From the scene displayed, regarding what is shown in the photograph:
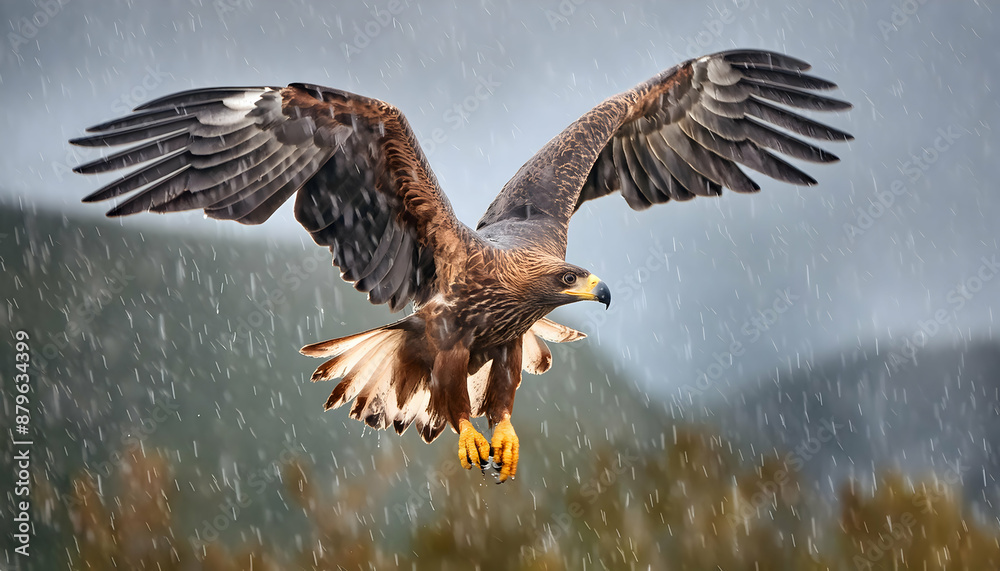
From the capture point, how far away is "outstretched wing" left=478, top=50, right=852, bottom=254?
516 centimetres

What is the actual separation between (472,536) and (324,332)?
1211 cm

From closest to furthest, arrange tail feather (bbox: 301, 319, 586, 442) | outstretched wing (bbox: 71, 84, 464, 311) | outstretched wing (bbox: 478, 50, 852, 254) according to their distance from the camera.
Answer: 1. outstretched wing (bbox: 71, 84, 464, 311)
2. tail feather (bbox: 301, 319, 586, 442)
3. outstretched wing (bbox: 478, 50, 852, 254)

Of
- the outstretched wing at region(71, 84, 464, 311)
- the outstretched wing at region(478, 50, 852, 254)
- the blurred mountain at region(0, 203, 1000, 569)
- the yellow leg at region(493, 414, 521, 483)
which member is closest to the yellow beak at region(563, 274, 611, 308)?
the outstretched wing at region(71, 84, 464, 311)

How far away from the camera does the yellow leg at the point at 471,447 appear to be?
391 centimetres

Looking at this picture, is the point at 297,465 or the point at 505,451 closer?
the point at 505,451

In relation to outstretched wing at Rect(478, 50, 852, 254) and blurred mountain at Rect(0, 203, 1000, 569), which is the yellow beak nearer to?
outstretched wing at Rect(478, 50, 852, 254)

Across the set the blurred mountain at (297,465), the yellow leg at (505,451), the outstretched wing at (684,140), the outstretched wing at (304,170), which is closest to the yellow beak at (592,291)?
the outstretched wing at (304,170)

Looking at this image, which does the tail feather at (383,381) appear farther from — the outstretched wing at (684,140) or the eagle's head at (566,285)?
the outstretched wing at (684,140)

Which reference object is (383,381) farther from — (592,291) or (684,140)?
(684,140)

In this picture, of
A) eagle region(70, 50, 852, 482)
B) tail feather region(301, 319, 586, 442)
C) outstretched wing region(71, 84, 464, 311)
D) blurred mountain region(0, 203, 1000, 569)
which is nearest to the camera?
outstretched wing region(71, 84, 464, 311)

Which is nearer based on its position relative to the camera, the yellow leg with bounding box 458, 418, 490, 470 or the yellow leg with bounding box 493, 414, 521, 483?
the yellow leg with bounding box 458, 418, 490, 470

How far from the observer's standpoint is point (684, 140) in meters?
5.77

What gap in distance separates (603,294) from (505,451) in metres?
0.97

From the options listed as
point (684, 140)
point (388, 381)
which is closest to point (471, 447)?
point (388, 381)
